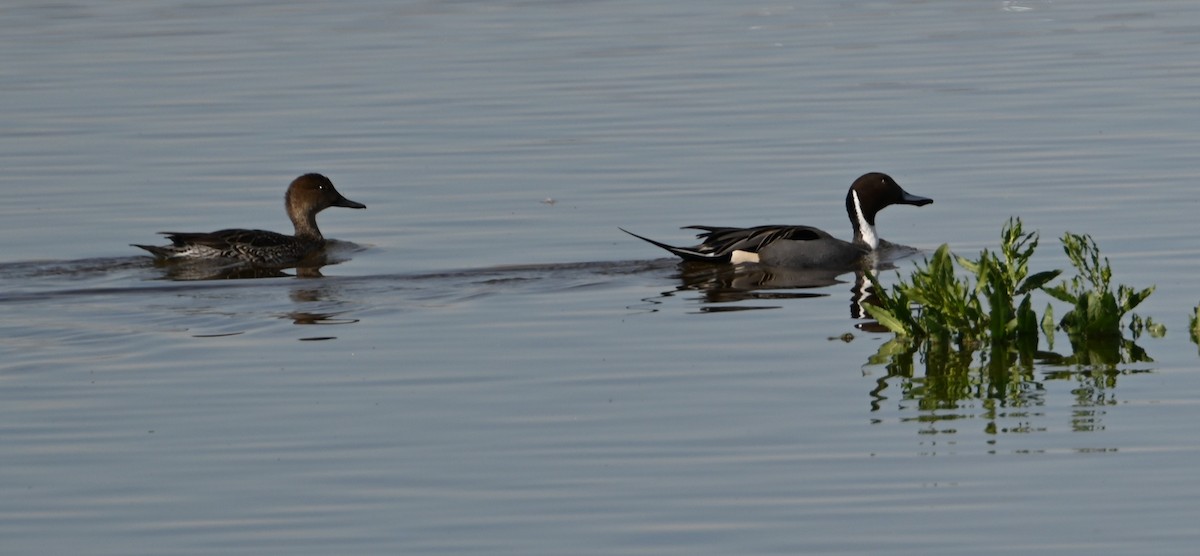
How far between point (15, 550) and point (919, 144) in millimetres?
13226

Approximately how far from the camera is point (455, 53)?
2822 cm

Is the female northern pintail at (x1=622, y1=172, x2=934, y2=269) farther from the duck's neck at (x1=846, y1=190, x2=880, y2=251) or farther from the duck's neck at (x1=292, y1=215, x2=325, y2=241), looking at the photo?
the duck's neck at (x1=292, y1=215, x2=325, y2=241)

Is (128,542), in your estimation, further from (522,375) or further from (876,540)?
(522,375)

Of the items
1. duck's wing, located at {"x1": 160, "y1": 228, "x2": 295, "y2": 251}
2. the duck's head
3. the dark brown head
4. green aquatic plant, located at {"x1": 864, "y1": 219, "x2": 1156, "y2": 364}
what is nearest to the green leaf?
green aquatic plant, located at {"x1": 864, "y1": 219, "x2": 1156, "y2": 364}

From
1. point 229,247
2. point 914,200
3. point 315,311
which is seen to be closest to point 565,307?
point 315,311

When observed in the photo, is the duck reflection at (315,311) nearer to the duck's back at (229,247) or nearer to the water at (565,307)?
the water at (565,307)

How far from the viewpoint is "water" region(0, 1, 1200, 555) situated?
762cm

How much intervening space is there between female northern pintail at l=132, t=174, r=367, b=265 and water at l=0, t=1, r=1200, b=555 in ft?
1.05

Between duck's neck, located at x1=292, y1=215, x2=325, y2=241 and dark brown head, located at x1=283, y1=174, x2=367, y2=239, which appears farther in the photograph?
dark brown head, located at x1=283, y1=174, x2=367, y2=239

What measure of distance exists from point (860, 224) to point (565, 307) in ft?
13.0

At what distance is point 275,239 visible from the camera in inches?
621

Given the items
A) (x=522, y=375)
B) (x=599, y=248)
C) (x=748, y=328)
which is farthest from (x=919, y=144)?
(x=522, y=375)

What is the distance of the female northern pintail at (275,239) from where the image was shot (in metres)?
15.3

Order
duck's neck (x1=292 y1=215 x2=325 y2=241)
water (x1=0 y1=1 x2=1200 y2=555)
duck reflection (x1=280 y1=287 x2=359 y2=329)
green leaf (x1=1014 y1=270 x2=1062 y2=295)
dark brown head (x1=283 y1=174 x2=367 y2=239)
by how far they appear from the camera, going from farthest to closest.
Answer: dark brown head (x1=283 y1=174 x2=367 y2=239)
duck's neck (x1=292 y1=215 x2=325 y2=241)
duck reflection (x1=280 y1=287 x2=359 y2=329)
green leaf (x1=1014 y1=270 x2=1062 y2=295)
water (x1=0 y1=1 x2=1200 y2=555)
